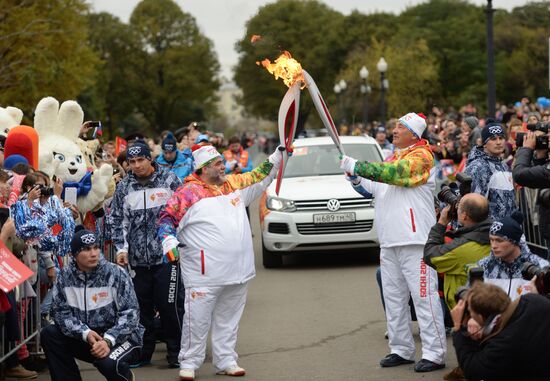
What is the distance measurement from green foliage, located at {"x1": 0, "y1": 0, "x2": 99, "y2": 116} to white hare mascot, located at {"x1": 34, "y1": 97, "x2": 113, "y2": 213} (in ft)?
58.8

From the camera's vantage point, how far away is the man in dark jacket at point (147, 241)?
8.68 metres

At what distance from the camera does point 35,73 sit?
3045 cm

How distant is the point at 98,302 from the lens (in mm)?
7254

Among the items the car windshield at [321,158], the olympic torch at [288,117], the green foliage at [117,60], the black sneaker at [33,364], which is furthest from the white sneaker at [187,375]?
the green foliage at [117,60]

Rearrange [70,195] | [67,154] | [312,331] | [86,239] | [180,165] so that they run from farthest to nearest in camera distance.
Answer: [180,165], [67,154], [70,195], [312,331], [86,239]

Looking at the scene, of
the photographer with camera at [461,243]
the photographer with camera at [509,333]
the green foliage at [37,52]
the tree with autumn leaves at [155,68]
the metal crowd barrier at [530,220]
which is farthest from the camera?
the tree with autumn leaves at [155,68]

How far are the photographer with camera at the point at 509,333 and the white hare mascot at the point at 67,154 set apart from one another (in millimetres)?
6255

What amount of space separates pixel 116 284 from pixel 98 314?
251 mm

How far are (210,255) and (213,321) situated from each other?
24.8 inches

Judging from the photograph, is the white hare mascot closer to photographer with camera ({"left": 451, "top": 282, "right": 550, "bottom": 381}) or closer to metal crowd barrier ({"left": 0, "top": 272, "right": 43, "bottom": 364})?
metal crowd barrier ({"left": 0, "top": 272, "right": 43, "bottom": 364})

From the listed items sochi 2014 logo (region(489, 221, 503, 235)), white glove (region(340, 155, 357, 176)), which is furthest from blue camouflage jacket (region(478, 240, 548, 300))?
white glove (region(340, 155, 357, 176))

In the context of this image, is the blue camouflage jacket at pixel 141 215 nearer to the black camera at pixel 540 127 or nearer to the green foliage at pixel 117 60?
the black camera at pixel 540 127

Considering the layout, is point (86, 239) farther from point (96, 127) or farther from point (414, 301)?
point (96, 127)

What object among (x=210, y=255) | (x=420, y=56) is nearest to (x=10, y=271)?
(x=210, y=255)
